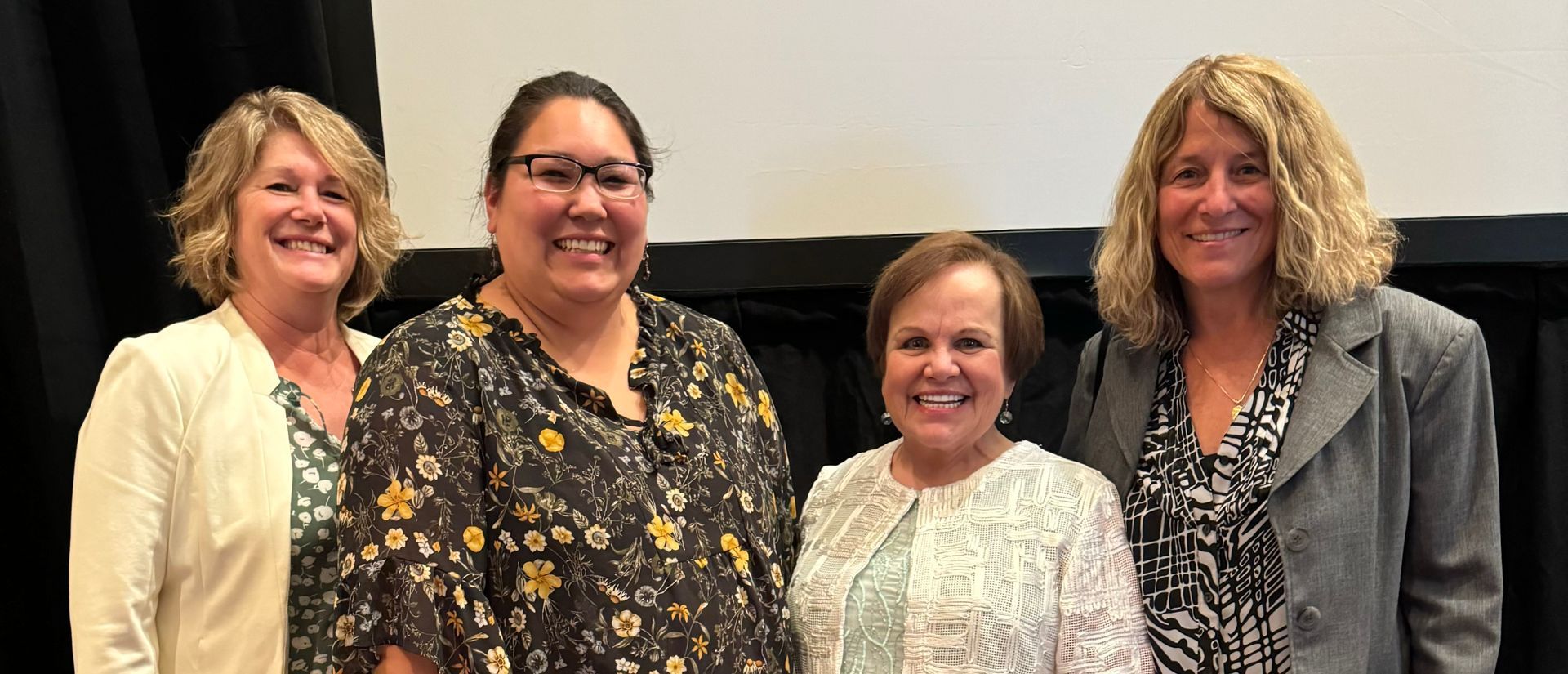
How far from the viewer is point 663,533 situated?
1.39 m

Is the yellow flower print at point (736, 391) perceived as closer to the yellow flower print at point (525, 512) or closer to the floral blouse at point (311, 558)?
the yellow flower print at point (525, 512)

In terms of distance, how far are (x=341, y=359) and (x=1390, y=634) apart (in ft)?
5.92

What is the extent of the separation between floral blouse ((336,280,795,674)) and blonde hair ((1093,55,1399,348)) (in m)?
0.85

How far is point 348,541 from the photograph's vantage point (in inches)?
48.8

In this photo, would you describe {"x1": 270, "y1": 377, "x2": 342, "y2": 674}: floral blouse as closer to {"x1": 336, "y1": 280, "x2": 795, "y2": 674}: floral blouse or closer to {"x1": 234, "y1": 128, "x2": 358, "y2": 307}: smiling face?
{"x1": 234, "y1": 128, "x2": 358, "y2": 307}: smiling face

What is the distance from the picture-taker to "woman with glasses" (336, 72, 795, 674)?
4.02 ft

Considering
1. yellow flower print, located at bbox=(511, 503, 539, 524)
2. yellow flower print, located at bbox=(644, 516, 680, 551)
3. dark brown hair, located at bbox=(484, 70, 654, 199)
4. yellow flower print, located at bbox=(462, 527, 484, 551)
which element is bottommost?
yellow flower print, located at bbox=(644, 516, 680, 551)

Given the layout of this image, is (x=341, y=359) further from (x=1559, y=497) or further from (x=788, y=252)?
(x=1559, y=497)

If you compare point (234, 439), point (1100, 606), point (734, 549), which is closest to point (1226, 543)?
point (1100, 606)

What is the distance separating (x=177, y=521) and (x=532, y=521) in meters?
0.65

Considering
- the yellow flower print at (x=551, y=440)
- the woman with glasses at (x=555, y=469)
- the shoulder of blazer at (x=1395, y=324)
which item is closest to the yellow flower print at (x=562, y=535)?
the woman with glasses at (x=555, y=469)

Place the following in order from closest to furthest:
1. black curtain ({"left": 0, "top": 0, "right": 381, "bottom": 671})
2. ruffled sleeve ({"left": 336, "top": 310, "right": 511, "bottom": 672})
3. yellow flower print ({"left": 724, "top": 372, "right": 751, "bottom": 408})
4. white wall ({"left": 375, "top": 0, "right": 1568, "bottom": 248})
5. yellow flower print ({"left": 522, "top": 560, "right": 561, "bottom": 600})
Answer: ruffled sleeve ({"left": 336, "top": 310, "right": 511, "bottom": 672}) → yellow flower print ({"left": 522, "top": 560, "right": 561, "bottom": 600}) → yellow flower print ({"left": 724, "top": 372, "right": 751, "bottom": 408}) → black curtain ({"left": 0, "top": 0, "right": 381, "bottom": 671}) → white wall ({"left": 375, "top": 0, "right": 1568, "bottom": 248})

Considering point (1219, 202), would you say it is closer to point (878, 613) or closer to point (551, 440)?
point (878, 613)

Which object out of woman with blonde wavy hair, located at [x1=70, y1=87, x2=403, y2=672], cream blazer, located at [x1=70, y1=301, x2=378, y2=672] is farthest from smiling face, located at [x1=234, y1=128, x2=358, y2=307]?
cream blazer, located at [x1=70, y1=301, x2=378, y2=672]
